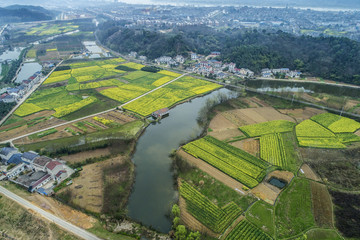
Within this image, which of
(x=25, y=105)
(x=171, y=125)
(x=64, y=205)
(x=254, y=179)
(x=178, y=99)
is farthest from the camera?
(x=178, y=99)

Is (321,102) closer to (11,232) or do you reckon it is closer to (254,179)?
(254,179)

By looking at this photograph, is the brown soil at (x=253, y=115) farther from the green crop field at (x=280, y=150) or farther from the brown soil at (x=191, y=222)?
the brown soil at (x=191, y=222)

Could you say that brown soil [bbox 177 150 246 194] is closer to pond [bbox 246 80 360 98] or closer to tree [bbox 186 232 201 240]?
tree [bbox 186 232 201 240]

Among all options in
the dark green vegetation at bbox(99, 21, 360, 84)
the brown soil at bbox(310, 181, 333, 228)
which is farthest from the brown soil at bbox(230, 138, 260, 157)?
the dark green vegetation at bbox(99, 21, 360, 84)

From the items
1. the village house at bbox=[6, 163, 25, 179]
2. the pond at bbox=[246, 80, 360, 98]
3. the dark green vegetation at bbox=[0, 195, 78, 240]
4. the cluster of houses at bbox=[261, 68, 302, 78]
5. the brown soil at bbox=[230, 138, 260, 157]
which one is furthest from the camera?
the cluster of houses at bbox=[261, 68, 302, 78]

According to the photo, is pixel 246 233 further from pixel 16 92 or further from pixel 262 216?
pixel 16 92

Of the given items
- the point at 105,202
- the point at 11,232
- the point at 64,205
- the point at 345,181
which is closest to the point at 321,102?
the point at 345,181

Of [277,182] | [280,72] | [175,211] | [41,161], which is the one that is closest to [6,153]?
[41,161]

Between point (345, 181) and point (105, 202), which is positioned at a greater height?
point (345, 181)
